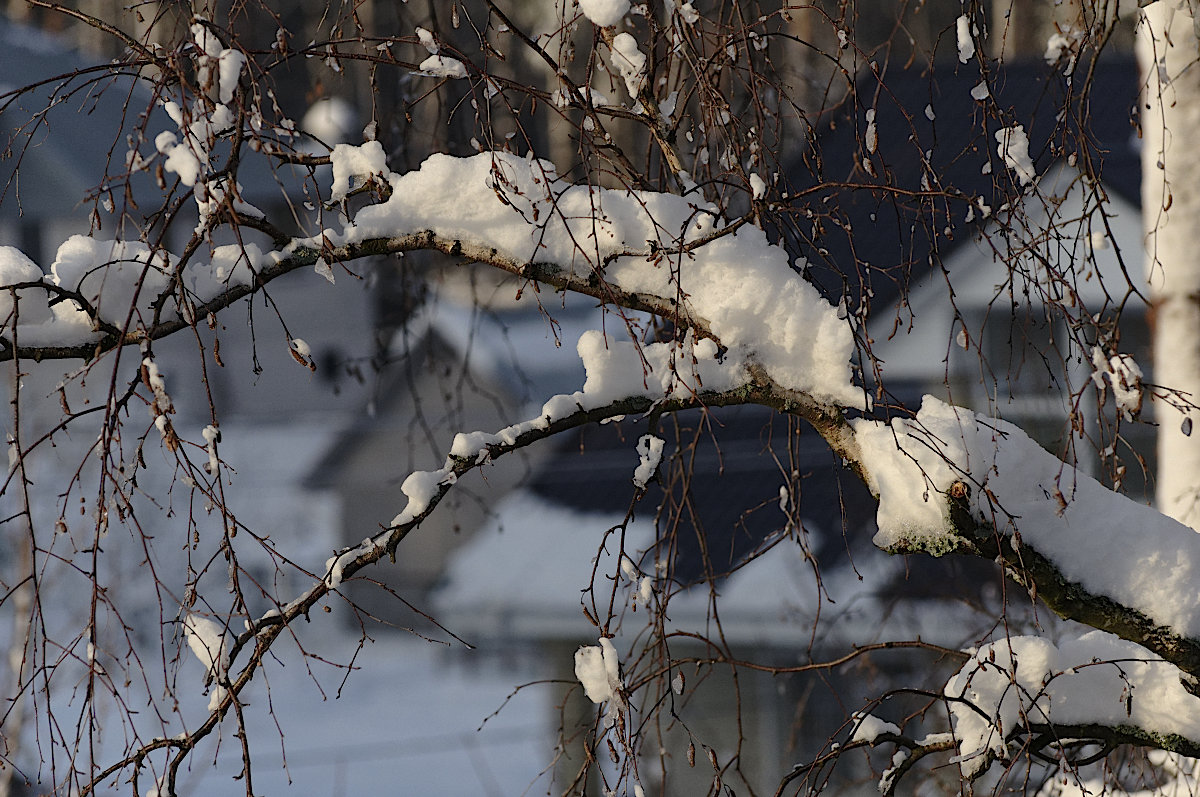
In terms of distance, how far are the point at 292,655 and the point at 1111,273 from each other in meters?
12.5

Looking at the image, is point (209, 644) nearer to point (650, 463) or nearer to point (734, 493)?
point (650, 463)

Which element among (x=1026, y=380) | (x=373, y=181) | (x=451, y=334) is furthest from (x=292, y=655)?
(x=373, y=181)

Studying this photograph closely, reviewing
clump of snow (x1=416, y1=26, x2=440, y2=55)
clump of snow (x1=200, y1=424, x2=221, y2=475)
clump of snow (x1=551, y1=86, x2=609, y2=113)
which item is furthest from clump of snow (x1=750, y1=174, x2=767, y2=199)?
clump of snow (x1=200, y1=424, x2=221, y2=475)

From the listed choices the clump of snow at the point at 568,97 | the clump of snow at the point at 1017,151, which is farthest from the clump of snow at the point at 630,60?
the clump of snow at the point at 1017,151

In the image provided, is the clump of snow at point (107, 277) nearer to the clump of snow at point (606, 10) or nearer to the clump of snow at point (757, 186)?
the clump of snow at point (606, 10)

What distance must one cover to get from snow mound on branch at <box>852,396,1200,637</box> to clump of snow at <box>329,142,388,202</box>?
34.2 inches

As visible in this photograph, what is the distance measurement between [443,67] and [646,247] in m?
0.40

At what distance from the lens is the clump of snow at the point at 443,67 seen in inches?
63.7

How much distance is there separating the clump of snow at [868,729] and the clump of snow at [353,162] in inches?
47.6

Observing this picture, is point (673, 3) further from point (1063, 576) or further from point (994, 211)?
point (1063, 576)

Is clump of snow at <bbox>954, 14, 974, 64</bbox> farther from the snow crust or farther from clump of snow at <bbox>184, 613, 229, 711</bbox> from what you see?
clump of snow at <bbox>184, 613, 229, 711</bbox>

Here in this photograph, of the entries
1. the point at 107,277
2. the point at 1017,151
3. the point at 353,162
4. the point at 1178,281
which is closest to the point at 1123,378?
the point at 1017,151

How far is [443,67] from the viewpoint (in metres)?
1.63

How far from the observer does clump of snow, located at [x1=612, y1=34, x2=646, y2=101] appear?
1.78 meters
